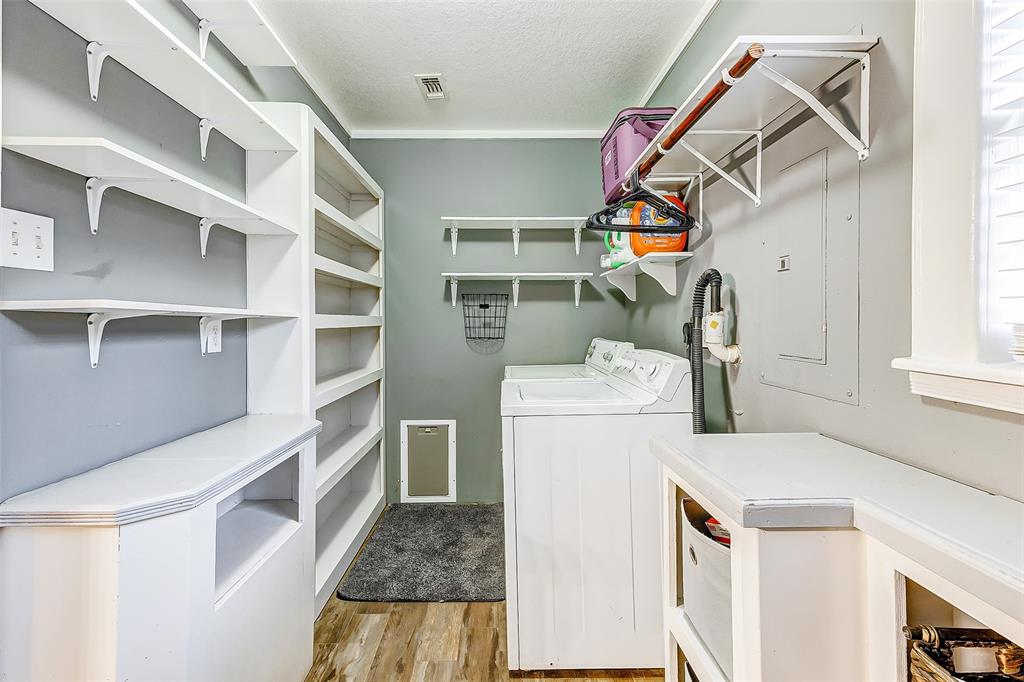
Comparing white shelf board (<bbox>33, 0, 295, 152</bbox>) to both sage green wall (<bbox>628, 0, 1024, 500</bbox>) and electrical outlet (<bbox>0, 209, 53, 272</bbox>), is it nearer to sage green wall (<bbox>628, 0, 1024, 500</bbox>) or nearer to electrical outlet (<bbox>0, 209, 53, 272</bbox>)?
electrical outlet (<bbox>0, 209, 53, 272</bbox>)

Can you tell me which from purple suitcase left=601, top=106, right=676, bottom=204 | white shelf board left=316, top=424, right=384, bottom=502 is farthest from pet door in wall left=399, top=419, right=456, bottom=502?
purple suitcase left=601, top=106, right=676, bottom=204

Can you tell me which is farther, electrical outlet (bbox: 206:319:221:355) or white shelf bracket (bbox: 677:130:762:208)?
electrical outlet (bbox: 206:319:221:355)

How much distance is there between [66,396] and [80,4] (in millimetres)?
873

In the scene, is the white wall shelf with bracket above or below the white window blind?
above

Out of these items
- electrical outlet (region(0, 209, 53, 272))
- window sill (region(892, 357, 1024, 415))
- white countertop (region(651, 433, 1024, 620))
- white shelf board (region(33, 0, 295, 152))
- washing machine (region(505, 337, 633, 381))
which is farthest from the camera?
washing machine (region(505, 337, 633, 381))

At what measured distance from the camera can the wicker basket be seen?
0.65 meters

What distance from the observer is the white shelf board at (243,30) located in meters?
1.48

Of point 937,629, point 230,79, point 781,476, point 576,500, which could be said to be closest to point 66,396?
point 230,79

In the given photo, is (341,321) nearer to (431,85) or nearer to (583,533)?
(431,85)

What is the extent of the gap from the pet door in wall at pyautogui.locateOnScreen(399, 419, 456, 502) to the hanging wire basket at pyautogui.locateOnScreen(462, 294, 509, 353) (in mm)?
606

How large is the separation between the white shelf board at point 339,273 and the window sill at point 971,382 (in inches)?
78.2

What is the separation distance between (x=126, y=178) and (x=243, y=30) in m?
0.74

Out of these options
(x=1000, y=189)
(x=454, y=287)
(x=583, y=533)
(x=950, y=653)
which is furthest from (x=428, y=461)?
(x=1000, y=189)

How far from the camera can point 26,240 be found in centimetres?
100
